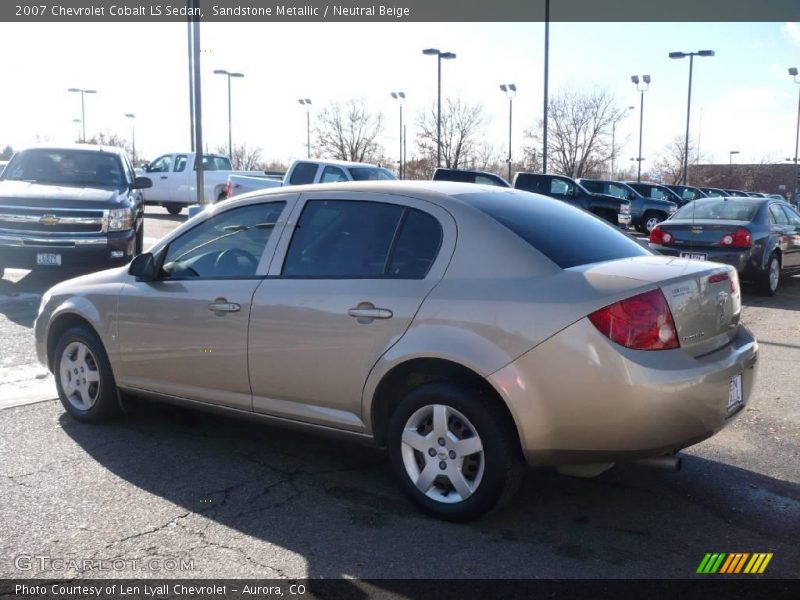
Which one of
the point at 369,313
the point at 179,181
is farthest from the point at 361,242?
the point at 179,181

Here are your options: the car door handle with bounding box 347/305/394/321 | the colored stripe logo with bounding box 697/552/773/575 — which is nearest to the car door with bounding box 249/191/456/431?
the car door handle with bounding box 347/305/394/321

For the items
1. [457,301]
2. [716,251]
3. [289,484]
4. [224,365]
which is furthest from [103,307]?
[716,251]

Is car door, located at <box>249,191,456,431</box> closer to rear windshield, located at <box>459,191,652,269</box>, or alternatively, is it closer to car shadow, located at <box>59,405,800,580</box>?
rear windshield, located at <box>459,191,652,269</box>

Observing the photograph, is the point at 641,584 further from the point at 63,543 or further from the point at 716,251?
the point at 716,251

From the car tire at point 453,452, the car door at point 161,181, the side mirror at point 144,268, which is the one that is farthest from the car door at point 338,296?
the car door at point 161,181

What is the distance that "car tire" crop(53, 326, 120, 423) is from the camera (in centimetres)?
557

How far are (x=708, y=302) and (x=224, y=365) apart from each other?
2655 millimetres

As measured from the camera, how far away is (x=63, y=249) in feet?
36.8

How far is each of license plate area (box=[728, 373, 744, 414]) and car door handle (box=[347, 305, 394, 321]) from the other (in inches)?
66.2

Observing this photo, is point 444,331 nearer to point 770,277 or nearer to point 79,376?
point 79,376

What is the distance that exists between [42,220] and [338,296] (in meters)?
8.25

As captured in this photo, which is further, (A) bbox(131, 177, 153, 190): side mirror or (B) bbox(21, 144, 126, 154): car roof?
(B) bbox(21, 144, 126, 154): car roof

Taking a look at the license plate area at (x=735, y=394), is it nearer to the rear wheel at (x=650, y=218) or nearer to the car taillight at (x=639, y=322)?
the car taillight at (x=639, y=322)

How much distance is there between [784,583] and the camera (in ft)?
11.3
